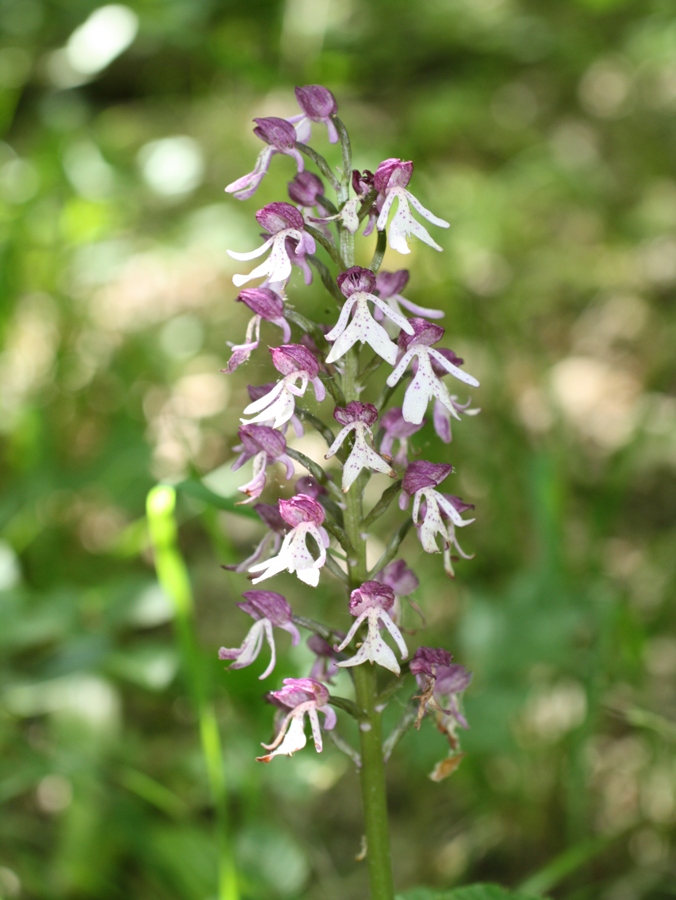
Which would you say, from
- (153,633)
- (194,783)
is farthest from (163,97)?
(194,783)

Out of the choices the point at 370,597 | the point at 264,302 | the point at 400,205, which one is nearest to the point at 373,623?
the point at 370,597

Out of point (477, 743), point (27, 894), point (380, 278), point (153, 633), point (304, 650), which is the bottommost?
point (27, 894)

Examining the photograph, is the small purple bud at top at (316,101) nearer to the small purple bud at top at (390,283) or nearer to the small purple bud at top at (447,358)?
the small purple bud at top at (390,283)

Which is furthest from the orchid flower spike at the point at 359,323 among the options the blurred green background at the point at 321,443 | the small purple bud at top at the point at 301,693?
the blurred green background at the point at 321,443

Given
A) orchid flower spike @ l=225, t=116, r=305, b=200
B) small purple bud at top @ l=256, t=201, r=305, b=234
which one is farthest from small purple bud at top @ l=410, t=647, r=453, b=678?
orchid flower spike @ l=225, t=116, r=305, b=200

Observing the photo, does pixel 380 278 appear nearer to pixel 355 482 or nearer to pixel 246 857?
pixel 355 482

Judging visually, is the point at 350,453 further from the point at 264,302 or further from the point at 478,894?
the point at 478,894
